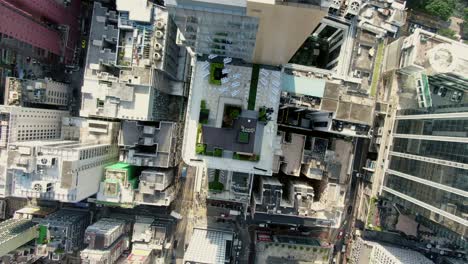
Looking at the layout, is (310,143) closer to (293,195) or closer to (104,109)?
(293,195)

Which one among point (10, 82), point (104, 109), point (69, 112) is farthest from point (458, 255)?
point (10, 82)

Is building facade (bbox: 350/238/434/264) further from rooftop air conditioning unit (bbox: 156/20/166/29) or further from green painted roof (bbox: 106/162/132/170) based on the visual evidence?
rooftop air conditioning unit (bbox: 156/20/166/29)

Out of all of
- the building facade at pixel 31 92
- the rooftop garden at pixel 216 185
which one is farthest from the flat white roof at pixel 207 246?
the building facade at pixel 31 92

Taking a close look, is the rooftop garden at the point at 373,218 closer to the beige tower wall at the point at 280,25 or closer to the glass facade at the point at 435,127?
the glass facade at the point at 435,127

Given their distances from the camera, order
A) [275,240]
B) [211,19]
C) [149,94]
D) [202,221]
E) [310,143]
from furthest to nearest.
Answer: [202,221] → [275,240] → [310,143] → [149,94] → [211,19]

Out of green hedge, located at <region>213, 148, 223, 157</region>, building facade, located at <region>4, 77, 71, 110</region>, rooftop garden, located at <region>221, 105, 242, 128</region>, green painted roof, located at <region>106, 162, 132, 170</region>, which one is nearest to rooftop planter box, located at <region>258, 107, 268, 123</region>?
rooftop garden, located at <region>221, 105, 242, 128</region>

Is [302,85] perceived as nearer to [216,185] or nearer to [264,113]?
[264,113]

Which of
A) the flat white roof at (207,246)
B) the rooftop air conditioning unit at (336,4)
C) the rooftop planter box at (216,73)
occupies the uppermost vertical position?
the rooftop air conditioning unit at (336,4)
